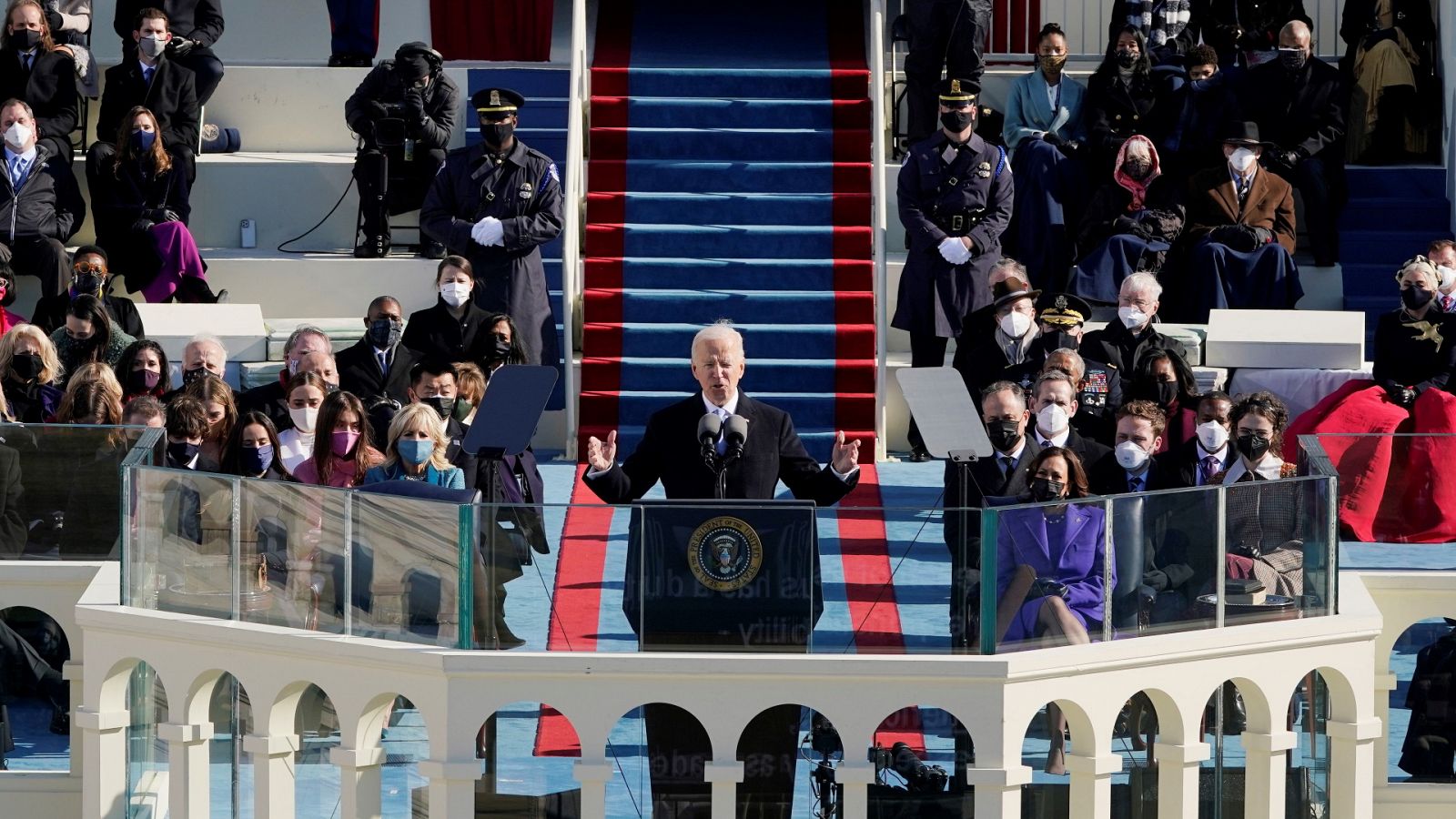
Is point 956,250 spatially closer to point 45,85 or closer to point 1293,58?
point 1293,58

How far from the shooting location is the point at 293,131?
20.5 m

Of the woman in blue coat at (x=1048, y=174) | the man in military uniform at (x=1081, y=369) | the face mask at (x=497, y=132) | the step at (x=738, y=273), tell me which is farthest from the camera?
the step at (x=738, y=273)

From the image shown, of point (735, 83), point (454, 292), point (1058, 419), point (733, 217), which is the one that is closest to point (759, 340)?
point (733, 217)

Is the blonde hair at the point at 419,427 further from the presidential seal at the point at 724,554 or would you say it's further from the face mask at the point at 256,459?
the presidential seal at the point at 724,554

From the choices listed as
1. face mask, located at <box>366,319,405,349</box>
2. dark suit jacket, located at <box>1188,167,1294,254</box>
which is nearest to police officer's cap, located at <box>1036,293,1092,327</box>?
dark suit jacket, located at <box>1188,167,1294,254</box>

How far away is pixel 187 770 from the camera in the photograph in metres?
13.7

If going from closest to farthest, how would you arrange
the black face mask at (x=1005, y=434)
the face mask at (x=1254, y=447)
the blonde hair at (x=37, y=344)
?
the black face mask at (x=1005, y=434)
the face mask at (x=1254, y=447)
the blonde hair at (x=37, y=344)

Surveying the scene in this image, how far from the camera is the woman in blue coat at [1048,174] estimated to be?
18.3 m

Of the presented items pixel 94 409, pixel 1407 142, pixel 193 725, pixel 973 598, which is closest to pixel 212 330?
pixel 94 409

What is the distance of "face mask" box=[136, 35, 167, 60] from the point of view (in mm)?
18953

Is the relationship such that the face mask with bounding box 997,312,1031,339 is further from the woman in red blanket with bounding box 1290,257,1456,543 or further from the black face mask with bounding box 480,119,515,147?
the black face mask with bounding box 480,119,515,147

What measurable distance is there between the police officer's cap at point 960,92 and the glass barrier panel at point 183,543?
587 cm

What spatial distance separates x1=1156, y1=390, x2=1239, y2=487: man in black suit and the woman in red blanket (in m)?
0.56

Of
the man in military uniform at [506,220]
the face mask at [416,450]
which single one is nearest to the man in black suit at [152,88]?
the man in military uniform at [506,220]
